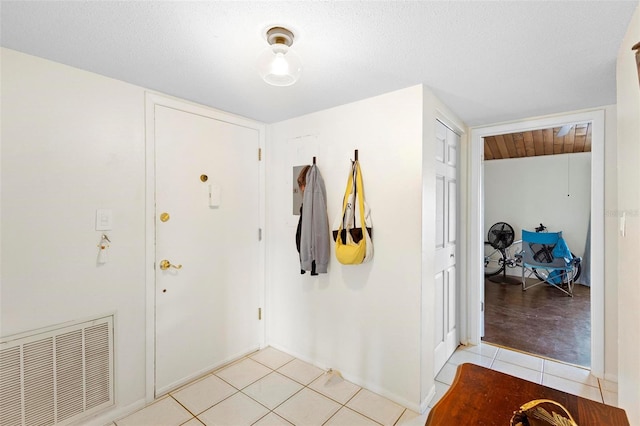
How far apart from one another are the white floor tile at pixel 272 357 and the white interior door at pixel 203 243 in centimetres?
12

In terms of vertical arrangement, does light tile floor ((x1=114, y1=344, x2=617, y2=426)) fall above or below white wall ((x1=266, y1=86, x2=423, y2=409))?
below

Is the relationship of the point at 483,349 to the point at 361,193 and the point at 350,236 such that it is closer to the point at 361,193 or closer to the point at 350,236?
the point at 350,236

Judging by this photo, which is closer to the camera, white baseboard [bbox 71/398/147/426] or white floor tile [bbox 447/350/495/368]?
white baseboard [bbox 71/398/147/426]

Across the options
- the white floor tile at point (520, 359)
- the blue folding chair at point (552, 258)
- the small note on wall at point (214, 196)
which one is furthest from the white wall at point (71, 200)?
the blue folding chair at point (552, 258)

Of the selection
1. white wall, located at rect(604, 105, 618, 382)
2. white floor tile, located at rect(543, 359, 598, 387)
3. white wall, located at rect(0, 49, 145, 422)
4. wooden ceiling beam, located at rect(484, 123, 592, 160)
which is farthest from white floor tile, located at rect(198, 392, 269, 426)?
wooden ceiling beam, located at rect(484, 123, 592, 160)

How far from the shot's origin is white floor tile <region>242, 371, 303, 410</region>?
83.3 inches

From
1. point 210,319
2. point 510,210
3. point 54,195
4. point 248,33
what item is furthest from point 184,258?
point 510,210

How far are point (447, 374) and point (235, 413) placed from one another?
166 centimetres

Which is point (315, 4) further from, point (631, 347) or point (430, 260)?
point (631, 347)

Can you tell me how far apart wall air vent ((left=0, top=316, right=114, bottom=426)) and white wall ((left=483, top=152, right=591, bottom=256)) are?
6.36 meters

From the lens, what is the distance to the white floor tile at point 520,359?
2.58 metres

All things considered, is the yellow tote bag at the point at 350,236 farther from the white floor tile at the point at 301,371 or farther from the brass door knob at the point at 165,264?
the brass door knob at the point at 165,264

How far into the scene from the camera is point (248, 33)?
140 cm

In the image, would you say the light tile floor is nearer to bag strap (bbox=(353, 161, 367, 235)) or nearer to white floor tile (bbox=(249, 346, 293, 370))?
white floor tile (bbox=(249, 346, 293, 370))
